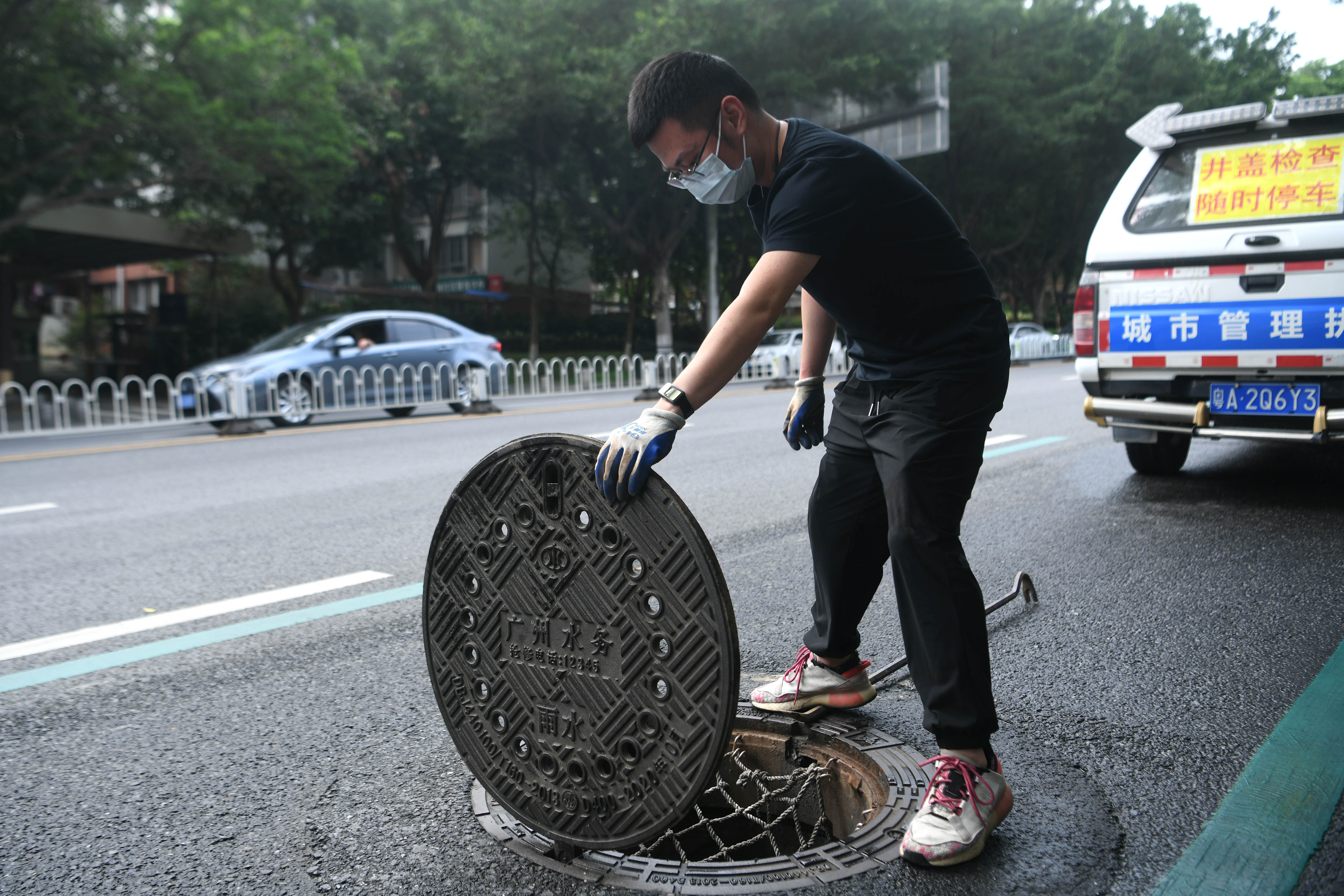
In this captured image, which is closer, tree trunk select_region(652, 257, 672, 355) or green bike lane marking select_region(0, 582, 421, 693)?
green bike lane marking select_region(0, 582, 421, 693)

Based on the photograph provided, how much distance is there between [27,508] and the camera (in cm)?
643

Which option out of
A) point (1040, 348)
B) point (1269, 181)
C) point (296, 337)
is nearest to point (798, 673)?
point (1269, 181)

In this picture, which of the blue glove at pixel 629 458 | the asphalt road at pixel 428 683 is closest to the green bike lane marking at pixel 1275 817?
the asphalt road at pixel 428 683

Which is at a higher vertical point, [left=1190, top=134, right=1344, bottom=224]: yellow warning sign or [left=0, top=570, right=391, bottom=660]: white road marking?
[left=1190, top=134, right=1344, bottom=224]: yellow warning sign

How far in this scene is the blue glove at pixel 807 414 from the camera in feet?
8.88

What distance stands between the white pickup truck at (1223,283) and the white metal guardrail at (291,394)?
7947mm

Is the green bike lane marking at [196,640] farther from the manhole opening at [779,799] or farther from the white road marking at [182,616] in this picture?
the manhole opening at [779,799]

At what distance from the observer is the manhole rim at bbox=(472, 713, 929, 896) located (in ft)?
6.23

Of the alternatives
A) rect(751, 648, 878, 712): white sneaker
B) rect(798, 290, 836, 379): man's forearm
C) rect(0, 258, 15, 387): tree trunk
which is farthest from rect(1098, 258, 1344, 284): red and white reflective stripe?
rect(0, 258, 15, 387): tree trunk

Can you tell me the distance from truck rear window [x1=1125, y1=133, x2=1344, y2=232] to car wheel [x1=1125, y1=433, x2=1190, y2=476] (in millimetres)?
1561

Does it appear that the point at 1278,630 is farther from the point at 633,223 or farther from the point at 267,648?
the point at 633,223

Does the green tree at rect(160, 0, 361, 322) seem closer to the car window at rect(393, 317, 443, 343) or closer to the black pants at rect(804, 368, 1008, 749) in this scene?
the car window at rect(393, 317, 443, 343)

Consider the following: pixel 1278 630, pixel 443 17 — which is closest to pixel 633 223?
pixel 443 17

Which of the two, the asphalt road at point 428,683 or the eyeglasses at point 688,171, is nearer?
the asphalt road at point 428,683
